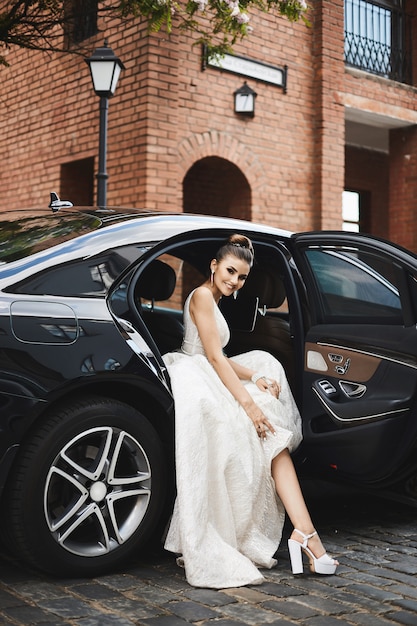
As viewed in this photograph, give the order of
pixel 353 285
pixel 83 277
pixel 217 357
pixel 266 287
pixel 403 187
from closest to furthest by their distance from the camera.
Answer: pixel 83 277 < pixel 217 357 < pixel 353 285 < pixel 266 287 < pixel 403 187

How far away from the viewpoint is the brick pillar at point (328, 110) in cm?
1159

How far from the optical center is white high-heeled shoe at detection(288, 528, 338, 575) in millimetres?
3723

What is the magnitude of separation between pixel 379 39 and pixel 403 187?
91.1 inches

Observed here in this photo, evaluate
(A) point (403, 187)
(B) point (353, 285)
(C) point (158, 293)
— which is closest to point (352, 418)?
(B) point (353, 285)

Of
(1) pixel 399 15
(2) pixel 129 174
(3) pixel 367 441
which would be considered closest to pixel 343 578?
(3) pixel 367 441

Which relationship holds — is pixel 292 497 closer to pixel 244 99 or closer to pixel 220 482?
pixel 220 482

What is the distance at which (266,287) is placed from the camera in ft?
15.8

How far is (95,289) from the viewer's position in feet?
12.2

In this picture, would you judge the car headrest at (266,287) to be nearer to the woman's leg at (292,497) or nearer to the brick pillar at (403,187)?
the woman's leg at (292,497)

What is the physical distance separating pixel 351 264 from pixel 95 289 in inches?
61.0

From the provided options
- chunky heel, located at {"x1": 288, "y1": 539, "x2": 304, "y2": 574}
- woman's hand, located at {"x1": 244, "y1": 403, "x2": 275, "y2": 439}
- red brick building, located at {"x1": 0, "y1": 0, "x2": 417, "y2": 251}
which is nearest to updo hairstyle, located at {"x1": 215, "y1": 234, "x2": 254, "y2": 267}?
woman's hand, located at {"x1": 244, "y1": 403, "x2": 275, "y2": 439}

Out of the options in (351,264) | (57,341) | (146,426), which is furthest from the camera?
(351,264)

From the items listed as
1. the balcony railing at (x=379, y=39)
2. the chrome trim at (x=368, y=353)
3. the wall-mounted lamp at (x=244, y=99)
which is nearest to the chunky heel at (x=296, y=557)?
the chrome trim at (x=368, y=353)

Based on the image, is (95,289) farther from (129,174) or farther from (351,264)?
(129,174)
